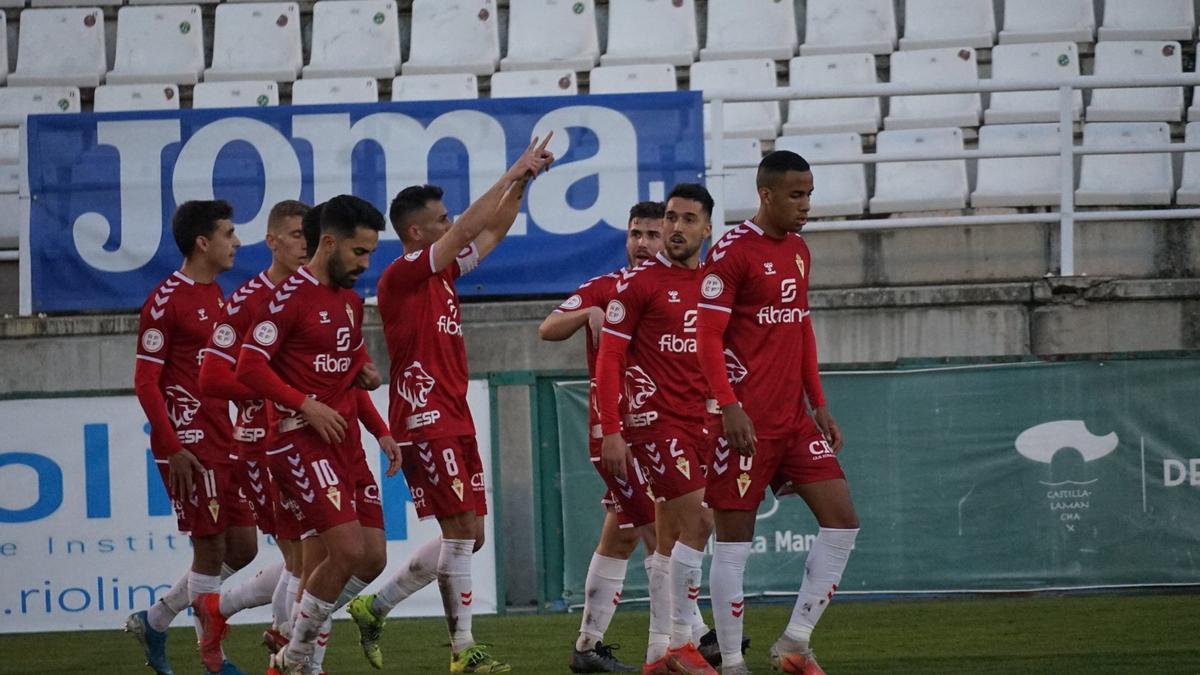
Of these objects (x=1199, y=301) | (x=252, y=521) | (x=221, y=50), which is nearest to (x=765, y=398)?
(x=252, y=521)

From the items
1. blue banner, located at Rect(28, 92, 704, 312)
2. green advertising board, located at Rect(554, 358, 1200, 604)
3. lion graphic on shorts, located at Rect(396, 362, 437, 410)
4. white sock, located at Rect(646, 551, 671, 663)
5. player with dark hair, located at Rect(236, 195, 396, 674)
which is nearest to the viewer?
player with dark hair, located at Rect(236, 195, 396, 674)

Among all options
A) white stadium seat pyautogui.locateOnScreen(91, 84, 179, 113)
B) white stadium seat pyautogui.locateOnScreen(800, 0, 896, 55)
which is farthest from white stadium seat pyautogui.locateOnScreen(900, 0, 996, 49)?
white stadium seat pyautogui.locateOnScreen(91, 84, 179, 113)

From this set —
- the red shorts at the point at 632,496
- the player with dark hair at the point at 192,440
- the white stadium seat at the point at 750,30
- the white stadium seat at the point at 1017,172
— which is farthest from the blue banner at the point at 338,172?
the red shorts at the point at 632,496

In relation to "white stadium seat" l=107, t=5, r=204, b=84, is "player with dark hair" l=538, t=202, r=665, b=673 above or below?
below

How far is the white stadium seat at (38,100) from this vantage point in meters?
15.6

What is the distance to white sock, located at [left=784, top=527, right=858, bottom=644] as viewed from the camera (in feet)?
24.8

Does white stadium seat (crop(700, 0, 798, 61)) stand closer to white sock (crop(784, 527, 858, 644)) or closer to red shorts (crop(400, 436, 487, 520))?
red shorts (crop(400, 436, 487, 520))

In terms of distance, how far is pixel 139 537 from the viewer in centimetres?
1222

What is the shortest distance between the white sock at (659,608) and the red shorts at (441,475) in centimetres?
101

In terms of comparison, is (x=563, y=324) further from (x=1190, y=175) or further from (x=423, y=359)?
(x=1190, y=175)

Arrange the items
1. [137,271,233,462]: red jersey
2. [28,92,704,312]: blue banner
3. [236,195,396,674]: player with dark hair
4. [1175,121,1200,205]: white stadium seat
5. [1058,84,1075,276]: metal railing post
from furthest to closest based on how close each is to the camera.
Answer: [1175,121,1200,205]: white stadium seat < [28,92,704,312]: blue banner < [1058,84,1075,276]: metal railing post < [137,271,233,462]: red jersey < [236,195,396,674]: player with dark hair

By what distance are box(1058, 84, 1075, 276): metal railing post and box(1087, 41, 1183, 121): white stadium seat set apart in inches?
55.1

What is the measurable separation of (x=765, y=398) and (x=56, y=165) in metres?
7.67

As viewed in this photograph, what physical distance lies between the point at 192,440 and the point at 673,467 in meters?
2.70
